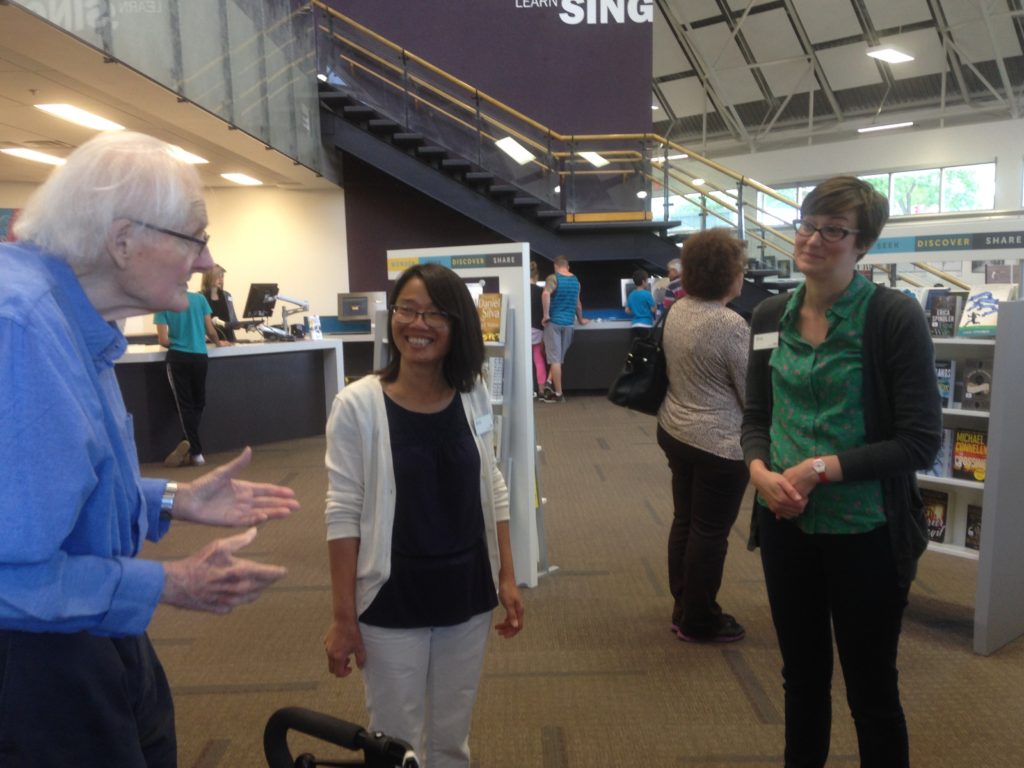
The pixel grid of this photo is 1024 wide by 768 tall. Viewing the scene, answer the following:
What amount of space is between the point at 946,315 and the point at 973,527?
869 mm

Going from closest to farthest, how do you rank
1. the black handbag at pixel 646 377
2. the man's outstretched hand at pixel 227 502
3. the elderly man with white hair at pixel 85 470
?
the elderly man with white hair at pixel 85 470 → the man's outstretched hand at pixel 227 502 → the black handbag at pixel 646 377

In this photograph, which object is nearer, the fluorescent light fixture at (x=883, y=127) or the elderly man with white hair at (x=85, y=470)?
the elderly man with white hair at (x=85, y=470)

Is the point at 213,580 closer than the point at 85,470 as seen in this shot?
No

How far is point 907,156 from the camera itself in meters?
13.6

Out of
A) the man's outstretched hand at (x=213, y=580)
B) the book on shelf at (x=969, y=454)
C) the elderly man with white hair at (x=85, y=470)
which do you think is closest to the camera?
the elderly man with white hair at (x=85, y=470)

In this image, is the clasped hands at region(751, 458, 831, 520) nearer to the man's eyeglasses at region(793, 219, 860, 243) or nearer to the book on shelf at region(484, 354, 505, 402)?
the man's eyeglasses at region(793, 219, 860, 243)

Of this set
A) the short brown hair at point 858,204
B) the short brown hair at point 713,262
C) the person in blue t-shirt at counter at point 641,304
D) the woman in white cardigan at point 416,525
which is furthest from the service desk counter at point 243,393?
the short brown hair at point 858,204

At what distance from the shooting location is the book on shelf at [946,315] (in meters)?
3.17

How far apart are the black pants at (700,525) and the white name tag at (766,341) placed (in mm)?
856

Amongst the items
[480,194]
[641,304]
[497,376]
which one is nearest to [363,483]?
[497,376]

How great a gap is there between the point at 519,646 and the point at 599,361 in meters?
7.01

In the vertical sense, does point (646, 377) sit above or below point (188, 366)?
above

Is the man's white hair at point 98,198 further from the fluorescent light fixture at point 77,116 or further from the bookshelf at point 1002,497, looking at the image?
the fluorescent light fixture at point 77,116

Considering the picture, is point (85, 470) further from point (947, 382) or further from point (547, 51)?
point (547, 51)
